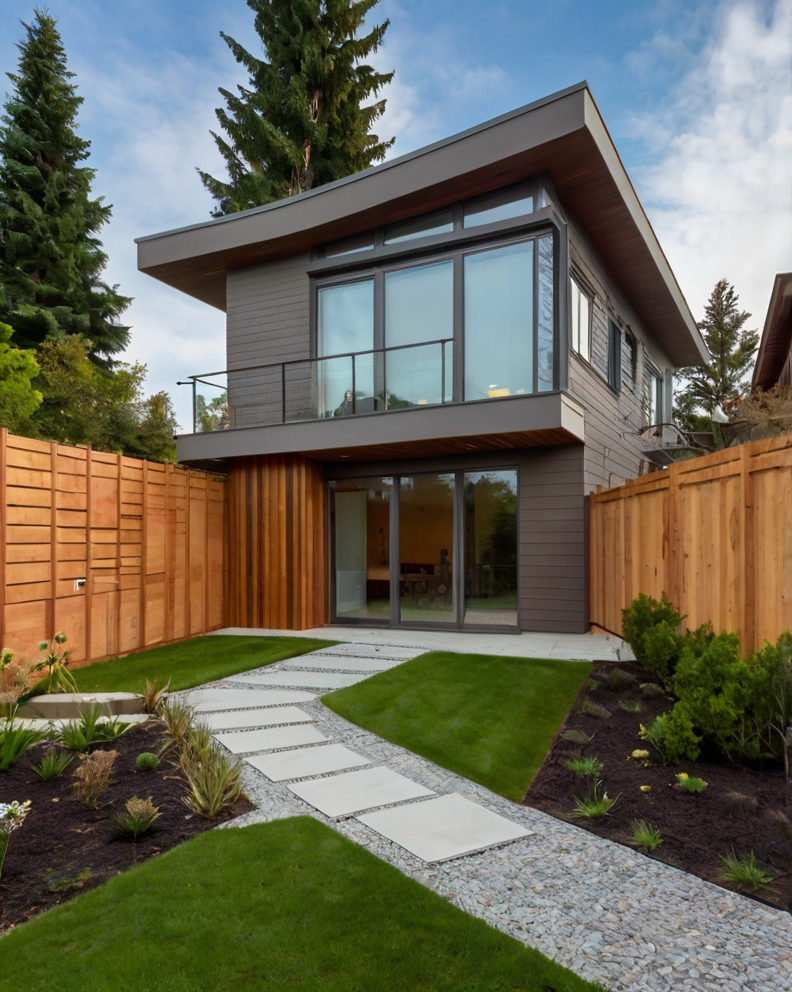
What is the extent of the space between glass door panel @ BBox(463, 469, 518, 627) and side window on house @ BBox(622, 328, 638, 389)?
4791mm

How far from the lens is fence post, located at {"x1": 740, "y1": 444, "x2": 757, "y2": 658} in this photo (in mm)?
4312

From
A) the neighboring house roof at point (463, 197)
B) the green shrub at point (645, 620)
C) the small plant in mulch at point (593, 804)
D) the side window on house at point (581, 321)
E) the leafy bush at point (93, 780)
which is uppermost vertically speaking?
the neighboring house roof at point (463, 197)

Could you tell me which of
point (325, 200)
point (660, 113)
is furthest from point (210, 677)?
point (660, 113)

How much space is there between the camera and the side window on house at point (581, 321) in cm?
958

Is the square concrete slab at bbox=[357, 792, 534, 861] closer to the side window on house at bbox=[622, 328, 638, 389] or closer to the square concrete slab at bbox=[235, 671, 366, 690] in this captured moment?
the square concrete slab at bbox=[235, 671, 366, 690]

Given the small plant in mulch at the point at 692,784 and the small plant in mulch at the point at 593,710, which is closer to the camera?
the small plant in mulch at the point at 692,784

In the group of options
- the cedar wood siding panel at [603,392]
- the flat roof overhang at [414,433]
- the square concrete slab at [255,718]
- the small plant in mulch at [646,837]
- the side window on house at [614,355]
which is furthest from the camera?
the side window on house at [614,355]

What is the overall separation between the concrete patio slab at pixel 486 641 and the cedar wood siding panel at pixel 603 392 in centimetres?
226

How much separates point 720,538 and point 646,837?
2.52m

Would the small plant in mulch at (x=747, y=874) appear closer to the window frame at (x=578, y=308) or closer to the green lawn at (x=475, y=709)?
the green lawn at (x=475, y=709)

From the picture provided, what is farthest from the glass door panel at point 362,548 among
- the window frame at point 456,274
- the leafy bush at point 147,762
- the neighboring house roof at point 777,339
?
the neighboring house roof at point 777,339

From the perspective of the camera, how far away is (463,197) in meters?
9.21

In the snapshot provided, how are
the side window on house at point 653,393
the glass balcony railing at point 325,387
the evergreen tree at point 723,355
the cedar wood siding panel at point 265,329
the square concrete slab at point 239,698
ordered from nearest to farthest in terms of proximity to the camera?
the square concrete slab at point 239,698, the glass balcony railing at point 325,387, the cedar wood siding panel at point 265,329, the side window on house at point 653,393, the evergreen tree at point 723,355

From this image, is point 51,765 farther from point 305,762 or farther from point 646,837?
point 646,837
